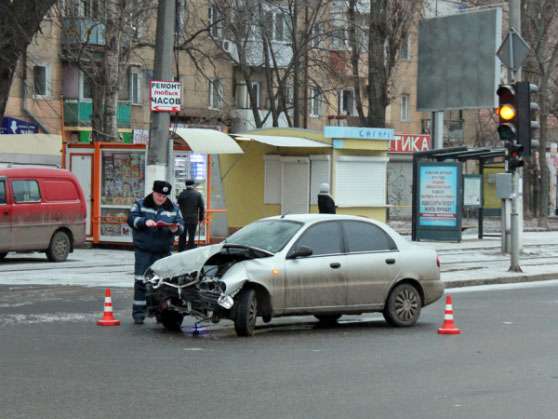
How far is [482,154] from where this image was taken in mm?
33281

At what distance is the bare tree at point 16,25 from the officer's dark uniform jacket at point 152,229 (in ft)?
33.4

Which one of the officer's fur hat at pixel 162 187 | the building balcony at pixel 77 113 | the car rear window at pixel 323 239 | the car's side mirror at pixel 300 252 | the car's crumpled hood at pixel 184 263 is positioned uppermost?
the building balcony at pixel 77 113

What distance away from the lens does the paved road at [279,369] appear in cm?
918

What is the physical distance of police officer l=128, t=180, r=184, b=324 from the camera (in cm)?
1483

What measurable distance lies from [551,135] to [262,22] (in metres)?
33.2

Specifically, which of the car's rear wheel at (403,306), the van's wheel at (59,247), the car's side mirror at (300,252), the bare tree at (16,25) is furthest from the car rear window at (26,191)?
the car's side mirror at (300,252)

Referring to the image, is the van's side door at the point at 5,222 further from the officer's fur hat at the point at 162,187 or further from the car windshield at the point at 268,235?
the car windshield at the point at 268,235

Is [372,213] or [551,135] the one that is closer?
[372,213]

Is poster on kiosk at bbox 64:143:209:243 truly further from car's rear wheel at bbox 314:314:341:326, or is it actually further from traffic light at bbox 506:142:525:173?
car's rear wheel at bbox 314:314:341:326

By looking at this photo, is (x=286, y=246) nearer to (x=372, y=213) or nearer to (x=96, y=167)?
(x=96, y=167)

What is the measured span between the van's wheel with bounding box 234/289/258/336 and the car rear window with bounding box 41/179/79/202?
12.2 metres

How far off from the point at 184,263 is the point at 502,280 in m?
10.5

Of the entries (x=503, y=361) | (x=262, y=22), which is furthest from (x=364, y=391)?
(x=262, y=22)

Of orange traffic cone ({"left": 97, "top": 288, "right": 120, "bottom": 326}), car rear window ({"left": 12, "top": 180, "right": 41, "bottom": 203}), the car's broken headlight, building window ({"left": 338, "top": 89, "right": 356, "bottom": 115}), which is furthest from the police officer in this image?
building window ({"left": 338, "top": 89, "right": 356, "bottom": 115})
